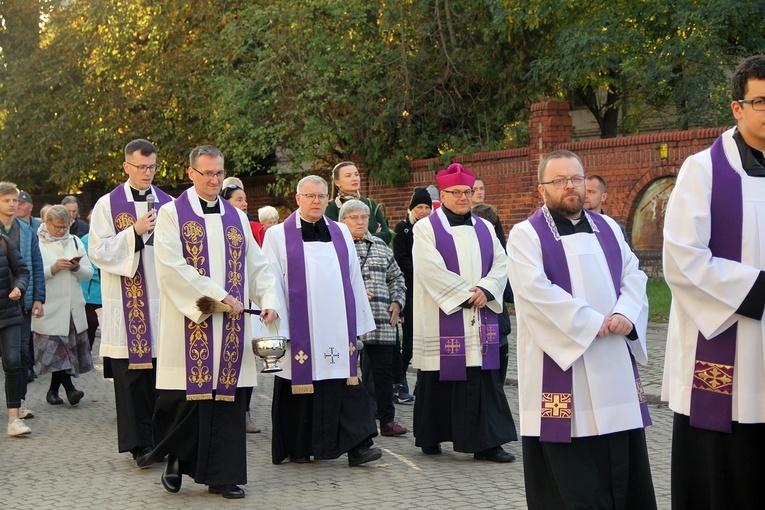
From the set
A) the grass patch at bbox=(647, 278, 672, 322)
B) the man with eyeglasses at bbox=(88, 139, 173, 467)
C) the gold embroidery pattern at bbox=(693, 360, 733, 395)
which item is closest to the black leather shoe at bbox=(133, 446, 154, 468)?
the man with eyeglasses at bbox=(88, 139, 173, 467)

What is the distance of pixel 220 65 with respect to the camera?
23281 millimetres

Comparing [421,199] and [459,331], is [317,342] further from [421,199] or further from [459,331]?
[421,199]

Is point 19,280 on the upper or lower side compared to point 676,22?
lower

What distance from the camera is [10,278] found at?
10.2m

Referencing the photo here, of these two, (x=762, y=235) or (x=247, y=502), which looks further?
(x=247, y=502)

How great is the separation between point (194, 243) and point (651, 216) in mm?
11110

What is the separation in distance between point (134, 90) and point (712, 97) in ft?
42.3

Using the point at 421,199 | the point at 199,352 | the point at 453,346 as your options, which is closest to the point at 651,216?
the point at 421,199

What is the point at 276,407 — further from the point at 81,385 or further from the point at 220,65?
the point at 220,65

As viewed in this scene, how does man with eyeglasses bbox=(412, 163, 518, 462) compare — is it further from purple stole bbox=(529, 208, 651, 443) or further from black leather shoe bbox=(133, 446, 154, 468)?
purple stole bbox=(529, 208, 651, 443)

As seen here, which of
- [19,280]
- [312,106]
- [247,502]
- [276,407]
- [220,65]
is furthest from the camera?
[220,65]

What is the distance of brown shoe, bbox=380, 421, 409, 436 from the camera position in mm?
9781

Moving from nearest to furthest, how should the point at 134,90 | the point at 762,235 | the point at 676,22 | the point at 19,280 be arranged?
the point at 762,235 < the point at 19,280 < the point at 676,22 < the point at 134,90

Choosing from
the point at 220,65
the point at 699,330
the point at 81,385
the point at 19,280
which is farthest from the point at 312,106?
the point at 699,330
